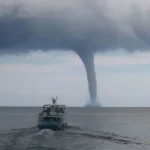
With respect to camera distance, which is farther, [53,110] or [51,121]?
[53,110]

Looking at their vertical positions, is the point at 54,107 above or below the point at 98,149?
above

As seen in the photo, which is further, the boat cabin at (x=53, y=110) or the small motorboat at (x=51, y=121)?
the boat cabin at (x=53, y=110)

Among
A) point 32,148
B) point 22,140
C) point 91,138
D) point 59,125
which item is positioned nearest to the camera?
point 32,148

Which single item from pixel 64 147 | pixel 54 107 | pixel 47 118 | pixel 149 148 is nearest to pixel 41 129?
pixel 47 118

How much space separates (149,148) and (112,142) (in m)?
10.7

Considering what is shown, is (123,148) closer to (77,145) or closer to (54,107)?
(77,145)

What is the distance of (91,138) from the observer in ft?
322

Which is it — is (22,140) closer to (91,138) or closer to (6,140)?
(6,140)

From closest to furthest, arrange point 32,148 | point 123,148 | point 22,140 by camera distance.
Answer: point 32,148 < point 123,148 < point 22,140

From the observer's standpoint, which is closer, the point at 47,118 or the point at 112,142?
the point at 112,142

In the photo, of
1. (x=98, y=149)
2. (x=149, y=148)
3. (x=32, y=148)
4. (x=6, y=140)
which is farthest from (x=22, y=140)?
(x=149, y=148)

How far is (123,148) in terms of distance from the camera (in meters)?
81.9

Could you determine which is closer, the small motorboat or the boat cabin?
the small motorboat

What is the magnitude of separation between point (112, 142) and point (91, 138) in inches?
327
